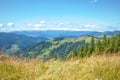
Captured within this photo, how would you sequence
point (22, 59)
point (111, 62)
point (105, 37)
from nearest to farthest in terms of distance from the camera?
1. point (111, 62)
2. point (22, 59)
3. point (105, 37)

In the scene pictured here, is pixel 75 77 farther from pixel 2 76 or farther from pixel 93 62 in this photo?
pixel 2 76

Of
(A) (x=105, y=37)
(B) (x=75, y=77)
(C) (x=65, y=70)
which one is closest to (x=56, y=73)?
(C) (x=65, y=70)

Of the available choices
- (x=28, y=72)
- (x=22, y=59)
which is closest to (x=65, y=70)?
(x=28, y=72)

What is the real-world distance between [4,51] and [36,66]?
234cm

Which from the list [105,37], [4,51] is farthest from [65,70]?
[105,37]

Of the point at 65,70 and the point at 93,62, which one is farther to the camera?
the point at 93,62

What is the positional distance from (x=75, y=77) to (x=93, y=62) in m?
1.56

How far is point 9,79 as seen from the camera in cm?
725

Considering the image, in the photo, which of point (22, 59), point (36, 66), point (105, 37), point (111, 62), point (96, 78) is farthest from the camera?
point (105, 37)

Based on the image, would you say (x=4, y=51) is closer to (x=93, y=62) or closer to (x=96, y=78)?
(x=93, y=62)

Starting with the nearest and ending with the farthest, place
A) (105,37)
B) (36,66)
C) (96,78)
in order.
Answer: (96,78) → (36,66) → (105,37)

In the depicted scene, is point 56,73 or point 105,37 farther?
point 105,37

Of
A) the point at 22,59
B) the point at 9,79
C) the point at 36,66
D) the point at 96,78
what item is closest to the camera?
the point at 96,78

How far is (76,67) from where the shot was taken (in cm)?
756
